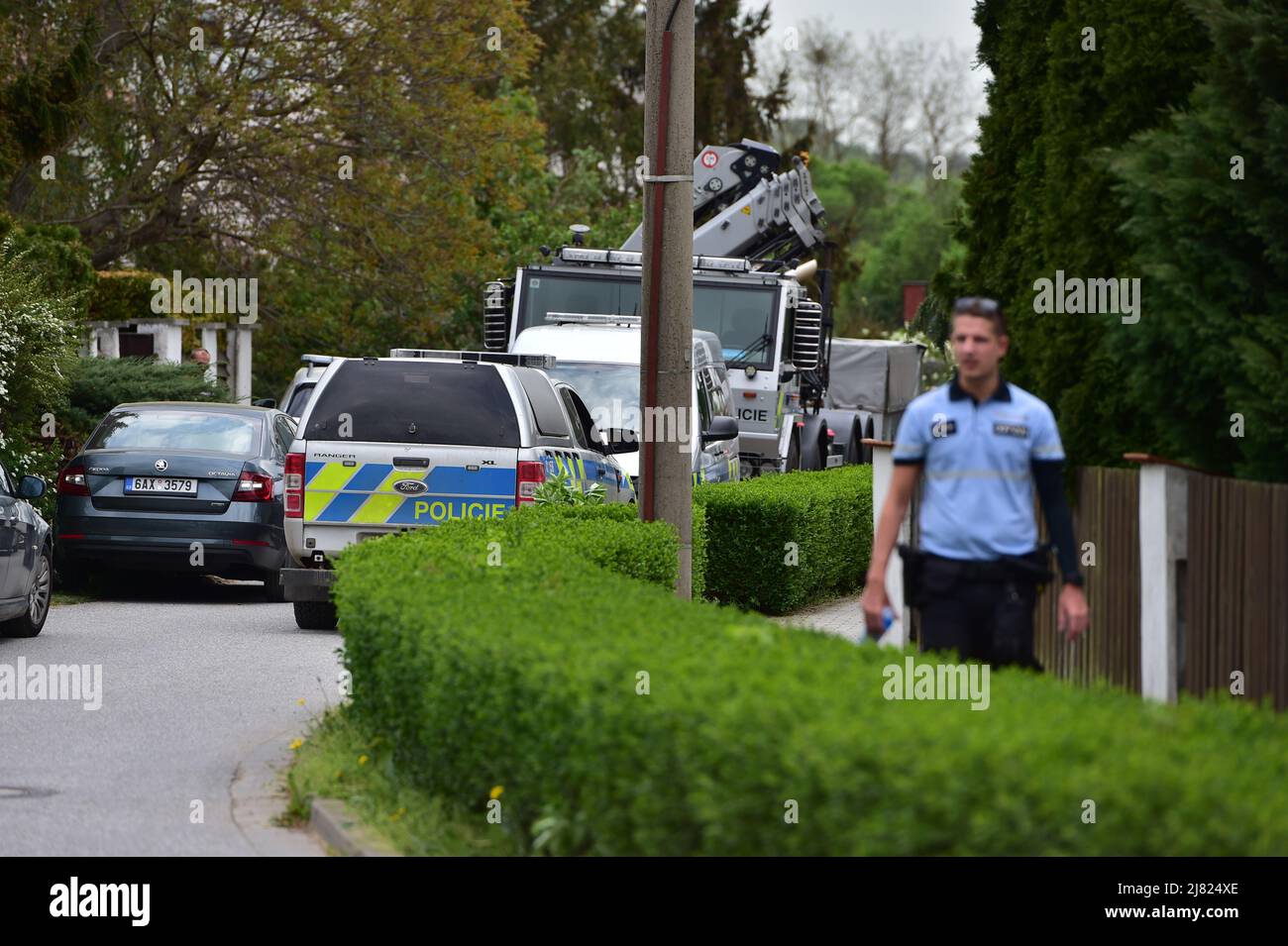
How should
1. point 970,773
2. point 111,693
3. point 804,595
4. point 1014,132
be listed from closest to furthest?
point 970,773 → point 1014,132 → point 111,693 → point 804,595

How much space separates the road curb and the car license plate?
9.21 m

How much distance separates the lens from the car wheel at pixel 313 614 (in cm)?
1509

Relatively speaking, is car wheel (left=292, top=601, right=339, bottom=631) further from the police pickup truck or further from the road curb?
the road curb

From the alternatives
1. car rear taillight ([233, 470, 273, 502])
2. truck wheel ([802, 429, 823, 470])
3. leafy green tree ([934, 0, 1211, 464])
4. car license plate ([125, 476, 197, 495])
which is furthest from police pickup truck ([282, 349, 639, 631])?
truck wheel ([802, 429, 823, 470])

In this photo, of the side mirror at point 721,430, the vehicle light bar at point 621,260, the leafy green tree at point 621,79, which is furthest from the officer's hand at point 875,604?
the leafy green tree at point 621,79

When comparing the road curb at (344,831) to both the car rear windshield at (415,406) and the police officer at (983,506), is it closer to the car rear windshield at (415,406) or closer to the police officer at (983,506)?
the police officer at (983,506)

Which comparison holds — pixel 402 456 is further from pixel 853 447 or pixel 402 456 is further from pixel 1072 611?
pixel 853 447

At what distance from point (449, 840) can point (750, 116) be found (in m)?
46.3

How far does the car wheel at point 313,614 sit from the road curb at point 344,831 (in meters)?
7.26

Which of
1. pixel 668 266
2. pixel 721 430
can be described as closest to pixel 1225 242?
pixel 668 266

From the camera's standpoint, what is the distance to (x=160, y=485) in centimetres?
1672

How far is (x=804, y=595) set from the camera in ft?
55.9
